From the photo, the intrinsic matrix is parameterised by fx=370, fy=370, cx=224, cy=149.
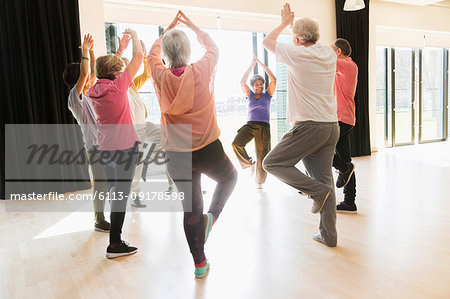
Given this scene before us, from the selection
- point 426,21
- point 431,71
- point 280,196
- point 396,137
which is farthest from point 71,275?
point 431,71

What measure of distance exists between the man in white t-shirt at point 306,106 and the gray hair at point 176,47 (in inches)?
25.0

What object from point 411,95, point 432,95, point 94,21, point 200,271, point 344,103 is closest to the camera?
point 200,271

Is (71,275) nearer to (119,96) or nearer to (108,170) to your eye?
(108,170)

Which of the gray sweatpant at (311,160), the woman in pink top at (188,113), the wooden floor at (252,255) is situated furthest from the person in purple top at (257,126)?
A: the woman in pink top at (188,113)

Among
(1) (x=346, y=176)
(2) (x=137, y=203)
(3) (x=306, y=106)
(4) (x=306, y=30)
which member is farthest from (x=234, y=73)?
(3) (x=306, y=106)

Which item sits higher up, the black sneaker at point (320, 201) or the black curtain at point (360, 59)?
the black curtain at point (360, 59)

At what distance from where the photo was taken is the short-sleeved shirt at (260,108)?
4281 mm

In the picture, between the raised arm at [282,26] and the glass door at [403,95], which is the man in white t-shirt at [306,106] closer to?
the raised arm at [282,26]

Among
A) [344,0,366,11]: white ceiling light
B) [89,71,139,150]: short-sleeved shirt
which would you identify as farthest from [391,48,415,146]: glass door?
[89,71,139,150]: short-sleeved shirt

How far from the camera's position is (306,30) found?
8.02 ft

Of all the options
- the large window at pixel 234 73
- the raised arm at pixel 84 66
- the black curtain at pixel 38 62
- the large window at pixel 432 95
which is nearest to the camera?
the raised arm at pixel 84 66

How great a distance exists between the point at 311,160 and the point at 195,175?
91 cm

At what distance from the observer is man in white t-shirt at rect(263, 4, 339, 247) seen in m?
2.40

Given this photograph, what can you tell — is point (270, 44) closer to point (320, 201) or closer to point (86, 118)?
point (320, 201)
